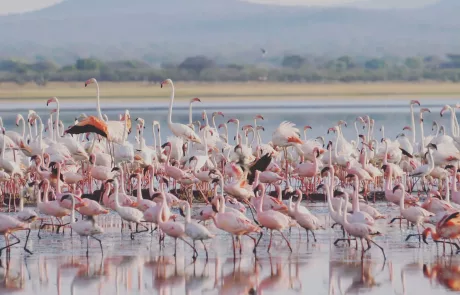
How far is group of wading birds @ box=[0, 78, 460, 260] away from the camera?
1089 cm

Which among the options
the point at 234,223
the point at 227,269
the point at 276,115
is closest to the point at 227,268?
the point at 227,269

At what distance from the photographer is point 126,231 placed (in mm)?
12398

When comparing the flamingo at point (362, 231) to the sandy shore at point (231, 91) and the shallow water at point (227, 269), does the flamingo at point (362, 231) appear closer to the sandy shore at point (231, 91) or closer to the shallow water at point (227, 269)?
the shallow water at point (227, 269)

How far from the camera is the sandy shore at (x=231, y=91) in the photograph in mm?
58734

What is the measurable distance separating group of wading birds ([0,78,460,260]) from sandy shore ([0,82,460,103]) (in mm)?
37195

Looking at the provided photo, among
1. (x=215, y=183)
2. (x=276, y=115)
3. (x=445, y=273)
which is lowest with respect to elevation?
(x=445, y=273)

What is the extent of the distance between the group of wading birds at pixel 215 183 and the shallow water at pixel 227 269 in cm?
20

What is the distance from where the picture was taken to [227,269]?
10.0m

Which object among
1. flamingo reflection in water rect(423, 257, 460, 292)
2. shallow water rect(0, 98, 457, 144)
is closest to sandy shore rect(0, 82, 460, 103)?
shallow water rect(0, 98, 457, 144)

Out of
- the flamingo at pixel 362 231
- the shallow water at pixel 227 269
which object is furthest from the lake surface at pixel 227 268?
the flamingo at pixel 362 231

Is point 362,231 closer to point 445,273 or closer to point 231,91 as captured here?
point 445,273

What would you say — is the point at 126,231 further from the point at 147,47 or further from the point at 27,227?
the point at 147,47

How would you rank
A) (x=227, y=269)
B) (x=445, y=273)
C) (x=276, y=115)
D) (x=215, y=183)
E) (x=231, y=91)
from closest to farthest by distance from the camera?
(x=445, y=273), (x=227, y=269), (x=215, y=183), (x=276, y=115), (x=231, y=91)

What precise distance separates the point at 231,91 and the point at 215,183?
57.6 meters
